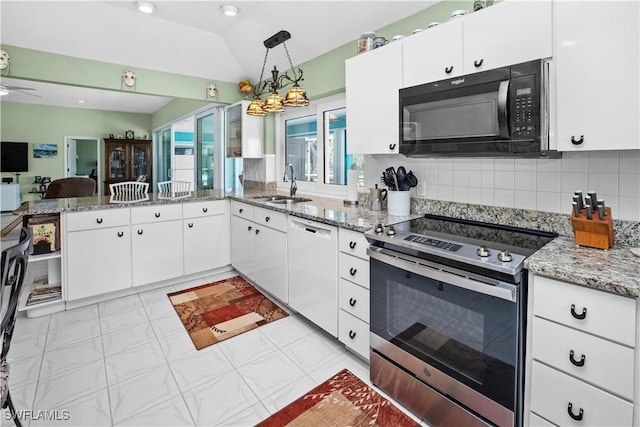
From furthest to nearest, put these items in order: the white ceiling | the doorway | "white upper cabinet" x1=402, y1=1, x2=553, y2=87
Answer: the doorway → the white ceiling → "white upper cabinet" x1=402, y1=1, x2=553, y2=87

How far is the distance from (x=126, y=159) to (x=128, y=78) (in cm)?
587

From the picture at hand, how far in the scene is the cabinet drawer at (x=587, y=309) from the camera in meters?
1.14

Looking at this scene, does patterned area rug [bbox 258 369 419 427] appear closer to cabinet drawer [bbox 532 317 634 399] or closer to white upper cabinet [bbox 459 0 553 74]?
cabinet drawer [bbox 532 317 634 399]

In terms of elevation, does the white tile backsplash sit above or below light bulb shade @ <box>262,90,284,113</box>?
→ below

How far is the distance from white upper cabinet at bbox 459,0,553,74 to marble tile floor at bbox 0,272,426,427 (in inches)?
74.0

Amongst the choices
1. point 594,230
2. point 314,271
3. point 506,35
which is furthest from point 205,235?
point 594,230

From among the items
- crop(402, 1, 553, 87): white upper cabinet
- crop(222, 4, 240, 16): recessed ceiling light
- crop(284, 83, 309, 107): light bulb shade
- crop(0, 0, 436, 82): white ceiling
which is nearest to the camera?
crop(402, 1, 553, 87): white upper cabinet

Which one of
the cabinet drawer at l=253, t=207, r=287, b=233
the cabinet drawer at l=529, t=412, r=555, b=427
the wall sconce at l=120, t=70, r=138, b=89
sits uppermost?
the wall sconce at l=120, t=70, r=138, b=89

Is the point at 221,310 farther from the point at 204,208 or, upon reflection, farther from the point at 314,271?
the point at 204,208

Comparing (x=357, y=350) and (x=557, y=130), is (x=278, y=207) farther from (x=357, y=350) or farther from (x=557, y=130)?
(x=557, y=130)

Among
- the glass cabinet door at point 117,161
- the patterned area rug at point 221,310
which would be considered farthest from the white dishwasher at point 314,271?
the glass cabinet door at point 117,161

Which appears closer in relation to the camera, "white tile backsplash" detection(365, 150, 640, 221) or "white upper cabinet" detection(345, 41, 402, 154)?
"white tile backsplash" detection(365, 150, 640, 221)

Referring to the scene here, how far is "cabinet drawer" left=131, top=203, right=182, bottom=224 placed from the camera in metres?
3.30

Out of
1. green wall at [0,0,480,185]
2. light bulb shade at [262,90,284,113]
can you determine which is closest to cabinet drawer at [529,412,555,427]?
green wall at [0,0,480,185]
